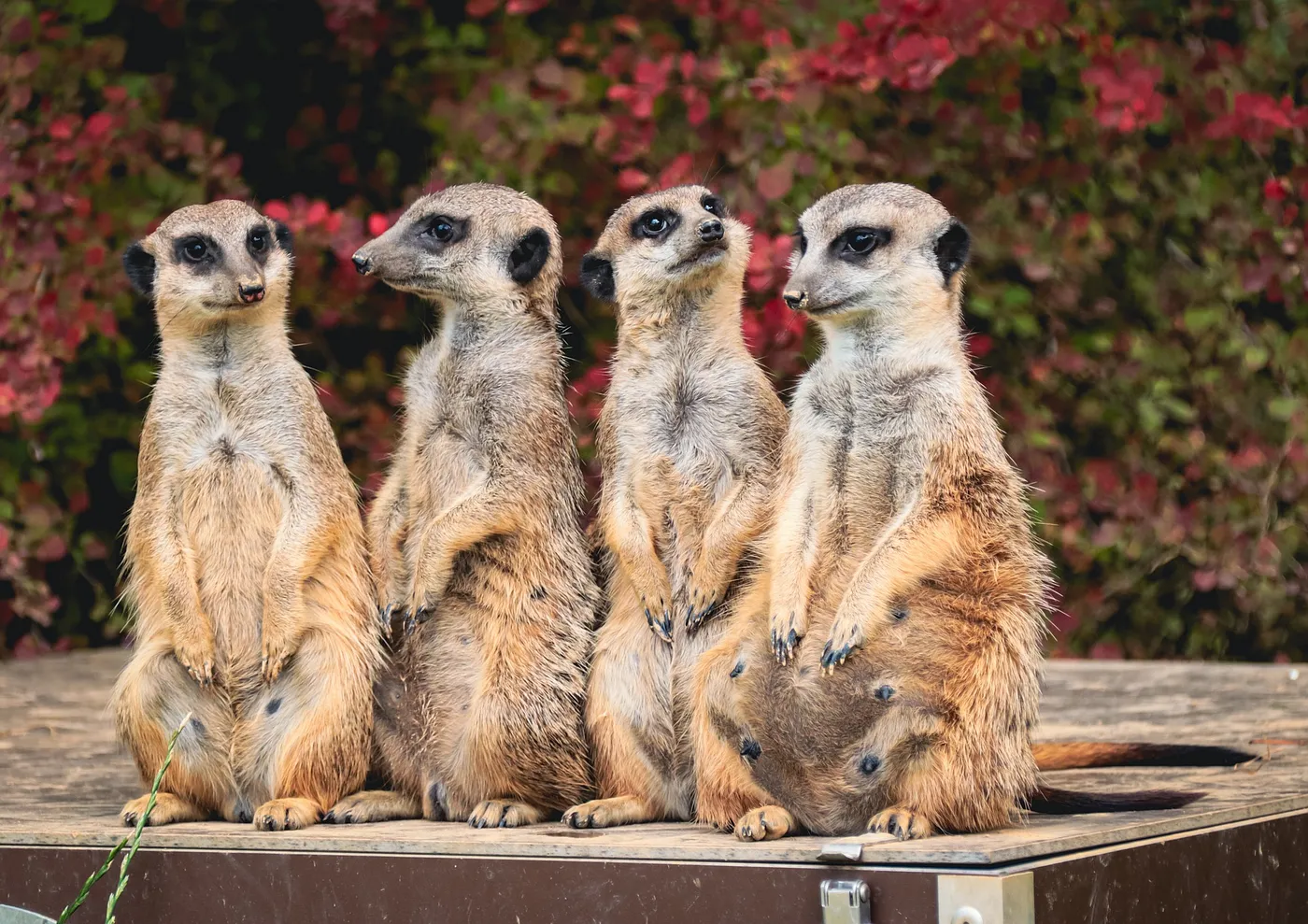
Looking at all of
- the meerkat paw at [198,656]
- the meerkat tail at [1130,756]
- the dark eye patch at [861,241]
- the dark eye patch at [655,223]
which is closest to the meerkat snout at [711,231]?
the dark eye patch at [655,223]

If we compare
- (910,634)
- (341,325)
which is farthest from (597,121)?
(910,634)

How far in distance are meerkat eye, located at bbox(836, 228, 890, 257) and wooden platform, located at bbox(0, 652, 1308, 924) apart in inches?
40.5

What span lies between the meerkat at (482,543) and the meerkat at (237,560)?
0.36 ft

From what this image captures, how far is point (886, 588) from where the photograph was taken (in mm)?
2881

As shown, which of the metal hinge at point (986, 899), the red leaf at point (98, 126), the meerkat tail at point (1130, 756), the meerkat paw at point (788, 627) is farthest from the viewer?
the red leaf at point (98, 126)

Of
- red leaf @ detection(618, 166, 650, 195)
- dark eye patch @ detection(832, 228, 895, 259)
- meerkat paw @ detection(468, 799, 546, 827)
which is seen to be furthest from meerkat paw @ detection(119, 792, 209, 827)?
red leaf @ detection(618, 166, 650, 195)

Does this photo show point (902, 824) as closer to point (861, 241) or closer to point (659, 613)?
point (659, 613)

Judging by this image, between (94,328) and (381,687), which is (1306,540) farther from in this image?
(94,328)

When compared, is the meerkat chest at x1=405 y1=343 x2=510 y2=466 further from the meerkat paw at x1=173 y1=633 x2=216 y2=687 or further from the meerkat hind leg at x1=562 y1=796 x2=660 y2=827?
the meerkat hind leg at x1=562 y1=796 x2=660 y2=827

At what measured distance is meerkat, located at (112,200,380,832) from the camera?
11.2 feet

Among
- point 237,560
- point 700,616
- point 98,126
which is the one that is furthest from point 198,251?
point 98,126

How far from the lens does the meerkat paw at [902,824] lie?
2.77 meters

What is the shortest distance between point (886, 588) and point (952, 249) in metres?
0.67

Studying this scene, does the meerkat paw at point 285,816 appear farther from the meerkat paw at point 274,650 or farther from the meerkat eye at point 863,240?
the meerkat eye at point 863,240
